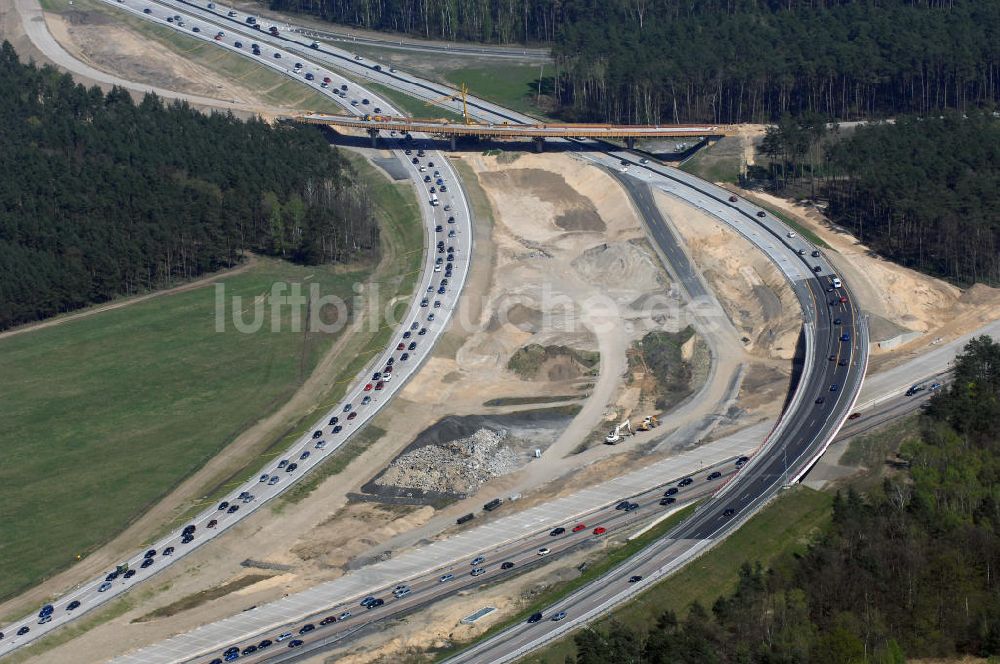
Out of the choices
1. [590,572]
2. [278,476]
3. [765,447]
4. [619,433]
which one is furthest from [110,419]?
[765,447]

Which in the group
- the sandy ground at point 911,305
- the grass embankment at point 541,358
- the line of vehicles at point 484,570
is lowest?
the line of vehicles at point 484,570

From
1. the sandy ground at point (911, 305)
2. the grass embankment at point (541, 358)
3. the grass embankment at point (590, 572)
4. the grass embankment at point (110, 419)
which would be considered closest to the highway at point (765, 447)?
the grass embankment at point (590, 572)

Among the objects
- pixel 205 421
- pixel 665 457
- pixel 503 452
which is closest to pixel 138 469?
pixel 205 421

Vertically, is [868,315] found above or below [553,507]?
above

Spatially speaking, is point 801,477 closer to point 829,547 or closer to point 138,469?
point 829,547

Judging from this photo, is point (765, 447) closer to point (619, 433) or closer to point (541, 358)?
point (619, 433)

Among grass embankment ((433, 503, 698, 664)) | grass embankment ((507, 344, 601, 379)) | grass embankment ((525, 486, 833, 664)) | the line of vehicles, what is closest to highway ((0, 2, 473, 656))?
grass embankment ((507, 344, 601, 379))

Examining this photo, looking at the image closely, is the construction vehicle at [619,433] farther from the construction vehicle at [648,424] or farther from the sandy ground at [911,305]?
the sandy ground at [911,305]
